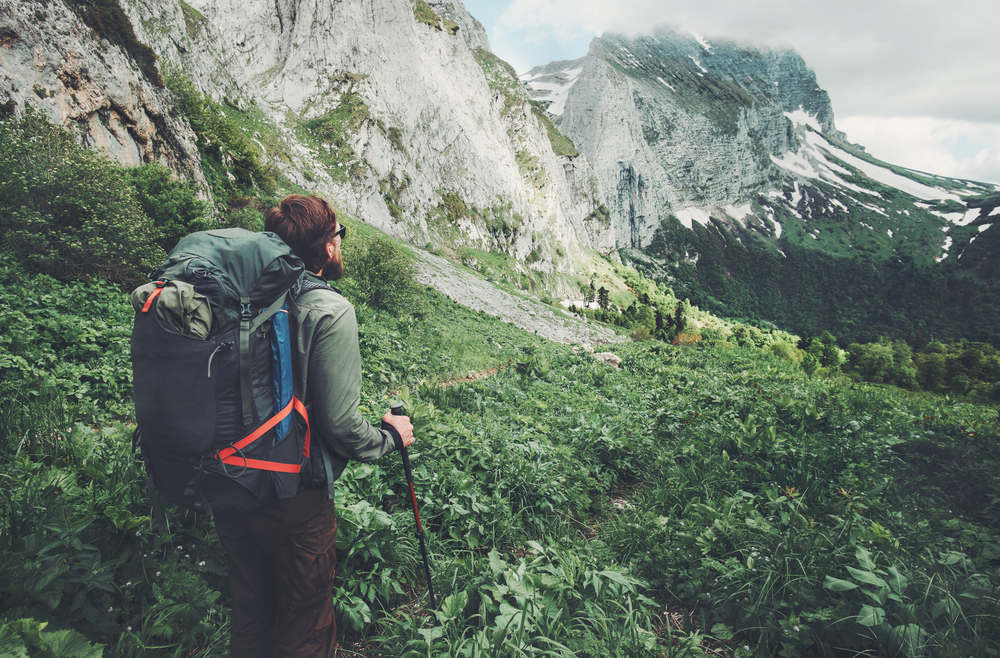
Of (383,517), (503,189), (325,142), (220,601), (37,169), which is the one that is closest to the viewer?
(220,601)

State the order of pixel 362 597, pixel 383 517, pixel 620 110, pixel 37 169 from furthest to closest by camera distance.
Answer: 1. pixel 620 110
2. pixel 37 169
3. pixel 383 517
4. pixel 362 597

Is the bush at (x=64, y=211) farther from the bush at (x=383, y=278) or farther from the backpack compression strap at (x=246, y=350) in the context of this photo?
the backpack compression strap at (x=246, y=350)

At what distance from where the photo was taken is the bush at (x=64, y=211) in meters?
7.46

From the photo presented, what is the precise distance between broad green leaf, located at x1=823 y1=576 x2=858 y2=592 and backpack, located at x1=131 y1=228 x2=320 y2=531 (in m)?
3.10

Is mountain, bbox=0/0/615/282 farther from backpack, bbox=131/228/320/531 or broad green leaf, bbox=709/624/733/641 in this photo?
broad green leaf, bbox=709/624/733/641

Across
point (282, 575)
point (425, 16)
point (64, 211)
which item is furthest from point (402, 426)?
point (425, 16)

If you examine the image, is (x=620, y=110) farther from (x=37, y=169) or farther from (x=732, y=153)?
(x=37, y=169)

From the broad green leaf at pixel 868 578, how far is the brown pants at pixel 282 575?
10.0 feet

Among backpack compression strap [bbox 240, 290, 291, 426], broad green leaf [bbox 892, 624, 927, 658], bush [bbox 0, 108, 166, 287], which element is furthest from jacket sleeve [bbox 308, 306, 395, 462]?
bush [bbox 0, 108, 166, 287]

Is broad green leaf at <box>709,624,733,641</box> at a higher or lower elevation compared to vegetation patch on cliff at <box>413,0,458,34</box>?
lower

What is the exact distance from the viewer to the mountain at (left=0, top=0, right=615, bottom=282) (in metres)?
12.1

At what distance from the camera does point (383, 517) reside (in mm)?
3139

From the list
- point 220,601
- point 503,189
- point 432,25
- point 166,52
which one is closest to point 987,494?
point 220,601

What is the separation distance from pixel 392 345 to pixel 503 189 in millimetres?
55401
